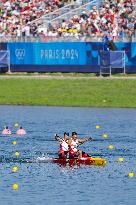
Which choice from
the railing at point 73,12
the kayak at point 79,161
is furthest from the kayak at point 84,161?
the railing at point 73,12

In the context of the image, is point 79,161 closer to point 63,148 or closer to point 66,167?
point 66,167

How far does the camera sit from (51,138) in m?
60.4

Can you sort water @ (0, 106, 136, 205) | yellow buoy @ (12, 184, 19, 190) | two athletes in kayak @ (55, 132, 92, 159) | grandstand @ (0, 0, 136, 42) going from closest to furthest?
1. water @ (0, 106, 136, 205)
2. yellow buoy @ (12, 184, 19, 190)
3. two athletes in kayak @ (55, 132, 92, 159)
4. grandstand @ (0, 0, 136, 42)

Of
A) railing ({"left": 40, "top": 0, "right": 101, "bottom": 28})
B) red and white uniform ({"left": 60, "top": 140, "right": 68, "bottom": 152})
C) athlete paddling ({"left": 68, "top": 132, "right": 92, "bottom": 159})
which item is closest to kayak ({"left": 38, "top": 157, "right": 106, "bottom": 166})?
athlete paddling ({"left": 68, "top": 132, "right": 92, "bottom": 159})

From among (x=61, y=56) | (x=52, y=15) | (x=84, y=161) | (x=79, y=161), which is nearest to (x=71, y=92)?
(x=61, y=56)

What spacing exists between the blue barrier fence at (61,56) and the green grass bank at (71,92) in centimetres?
222

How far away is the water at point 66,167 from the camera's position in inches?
1700

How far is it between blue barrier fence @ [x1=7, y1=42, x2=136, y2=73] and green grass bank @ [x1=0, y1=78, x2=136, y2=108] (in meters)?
2.22

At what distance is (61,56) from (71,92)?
19.6 feet

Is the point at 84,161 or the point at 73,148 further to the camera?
the point at 73,148

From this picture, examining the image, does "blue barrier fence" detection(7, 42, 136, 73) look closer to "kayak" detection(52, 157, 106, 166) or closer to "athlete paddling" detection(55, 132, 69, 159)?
"athlete paddling" detection(55, 132, 69, 159)

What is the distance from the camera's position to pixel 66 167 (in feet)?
167

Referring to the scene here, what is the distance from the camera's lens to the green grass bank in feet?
252

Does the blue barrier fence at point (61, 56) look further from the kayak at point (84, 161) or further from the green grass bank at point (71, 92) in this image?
the kayak at point (84, 161)
